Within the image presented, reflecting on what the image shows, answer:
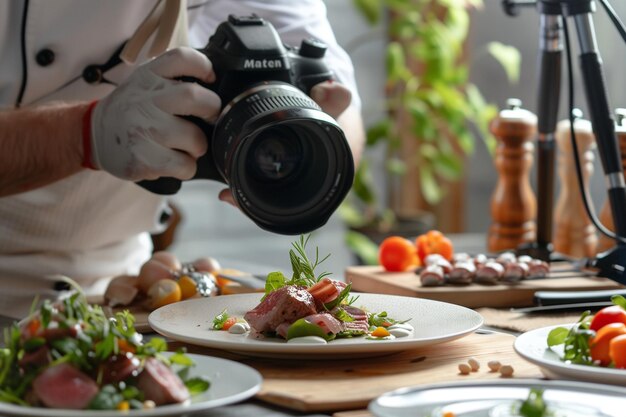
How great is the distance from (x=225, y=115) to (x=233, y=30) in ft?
0.28

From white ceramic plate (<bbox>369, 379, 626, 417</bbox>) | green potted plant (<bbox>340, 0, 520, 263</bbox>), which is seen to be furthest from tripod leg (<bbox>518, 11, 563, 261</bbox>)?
green potted plant (<bbox>340, 0, 520, 263</bbox>)

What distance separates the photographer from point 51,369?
25.3 inches

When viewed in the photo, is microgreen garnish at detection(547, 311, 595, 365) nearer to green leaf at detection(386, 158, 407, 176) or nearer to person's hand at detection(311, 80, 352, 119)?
person's hand at detection(311, 80, 352, 119)

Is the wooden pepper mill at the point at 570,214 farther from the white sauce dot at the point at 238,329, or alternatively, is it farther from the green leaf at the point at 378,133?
the green leaf at the point at 378,133

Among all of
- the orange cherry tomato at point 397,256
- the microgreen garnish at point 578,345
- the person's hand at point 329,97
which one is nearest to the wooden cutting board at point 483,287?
the orange cherry tomato at point 397,256

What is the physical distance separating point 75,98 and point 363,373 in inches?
29.3

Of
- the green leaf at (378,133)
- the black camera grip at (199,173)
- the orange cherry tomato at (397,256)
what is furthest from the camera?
the green leaf at (378,133)

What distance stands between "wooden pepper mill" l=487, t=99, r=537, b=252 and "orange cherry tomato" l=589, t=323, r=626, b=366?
29.1 inches

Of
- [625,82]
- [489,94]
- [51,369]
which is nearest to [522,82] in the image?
[489,94]

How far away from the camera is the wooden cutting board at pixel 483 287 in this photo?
119cm

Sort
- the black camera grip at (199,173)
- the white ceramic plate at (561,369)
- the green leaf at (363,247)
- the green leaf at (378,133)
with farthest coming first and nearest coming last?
1. the green leaf at (378,133)
2. the green leaf at (363,247)
3. the black camera grip at (199,173)
4. the white ceramic plate at (561,369)

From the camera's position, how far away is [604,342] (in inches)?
30.1

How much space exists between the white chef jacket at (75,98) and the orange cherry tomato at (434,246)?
0.92 ft

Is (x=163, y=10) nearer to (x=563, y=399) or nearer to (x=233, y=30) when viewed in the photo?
(x=233, y=30)
